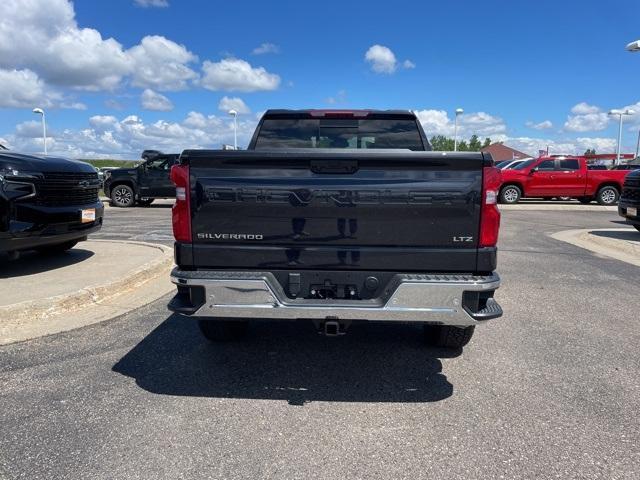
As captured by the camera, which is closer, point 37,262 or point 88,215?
point 88,215

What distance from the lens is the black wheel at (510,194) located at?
19266 millimetres

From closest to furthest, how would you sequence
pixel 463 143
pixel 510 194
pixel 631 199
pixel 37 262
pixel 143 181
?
pixel 37 262 → pixel 631 199 → pixel 143 181 → pixel 510 194 → pixel 463 143

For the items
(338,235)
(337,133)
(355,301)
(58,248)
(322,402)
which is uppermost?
(337,133)

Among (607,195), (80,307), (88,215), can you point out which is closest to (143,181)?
(88,215)

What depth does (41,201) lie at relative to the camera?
5.82 meters

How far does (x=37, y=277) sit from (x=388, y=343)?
14.1 ft

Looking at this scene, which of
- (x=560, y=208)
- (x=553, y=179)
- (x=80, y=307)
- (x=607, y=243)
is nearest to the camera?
(x=80, y=307)

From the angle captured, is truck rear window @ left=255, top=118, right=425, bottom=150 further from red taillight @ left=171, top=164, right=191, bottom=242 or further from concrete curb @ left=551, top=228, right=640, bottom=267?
concrete curb @ left=551, top=228, right=640, bottom=267

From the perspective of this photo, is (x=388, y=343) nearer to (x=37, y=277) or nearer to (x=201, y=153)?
(x=201, y=153)

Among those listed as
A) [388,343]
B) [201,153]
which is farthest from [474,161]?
[388,343]

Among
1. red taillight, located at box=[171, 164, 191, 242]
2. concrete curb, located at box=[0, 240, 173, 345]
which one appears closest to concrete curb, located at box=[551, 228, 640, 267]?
concrete curb, located at box=[0, 240, 173, 345]

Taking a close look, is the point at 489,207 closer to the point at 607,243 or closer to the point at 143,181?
the point at 607,243

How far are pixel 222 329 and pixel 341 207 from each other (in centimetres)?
171

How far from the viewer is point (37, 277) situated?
234 inches
